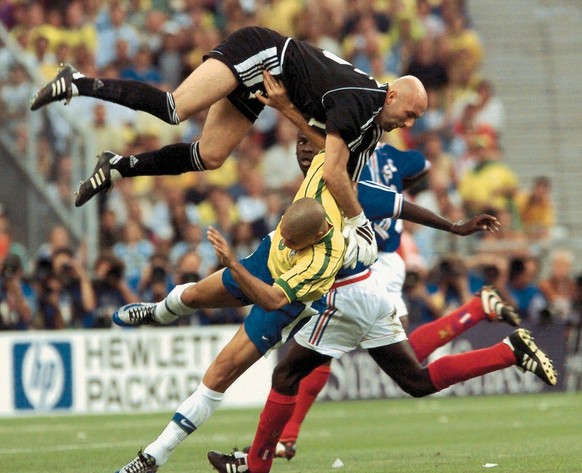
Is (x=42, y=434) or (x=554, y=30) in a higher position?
(x=554, y=30)

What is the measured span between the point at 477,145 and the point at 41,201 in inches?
268

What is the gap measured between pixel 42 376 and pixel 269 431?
23.7ft

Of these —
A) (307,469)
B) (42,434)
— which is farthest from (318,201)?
(42,434)

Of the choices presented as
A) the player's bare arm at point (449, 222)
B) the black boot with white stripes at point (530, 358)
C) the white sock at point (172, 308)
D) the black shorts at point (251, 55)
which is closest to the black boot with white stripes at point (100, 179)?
the white sock at point (172, 308)

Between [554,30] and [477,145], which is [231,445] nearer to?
[477,145]

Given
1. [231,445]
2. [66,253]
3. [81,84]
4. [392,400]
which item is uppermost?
[81,84]

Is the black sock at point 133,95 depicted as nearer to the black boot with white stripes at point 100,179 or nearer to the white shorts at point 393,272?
the black boot with white stripes at point 100,179

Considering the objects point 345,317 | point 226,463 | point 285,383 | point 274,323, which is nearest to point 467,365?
point 345,317

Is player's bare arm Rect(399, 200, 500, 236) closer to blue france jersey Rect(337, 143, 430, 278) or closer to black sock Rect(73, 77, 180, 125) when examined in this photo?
blue france jersey Rect(337, 143, 430, 278)

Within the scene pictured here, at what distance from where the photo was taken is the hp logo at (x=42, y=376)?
50.8 ft

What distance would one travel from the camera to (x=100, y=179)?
9.16 metres

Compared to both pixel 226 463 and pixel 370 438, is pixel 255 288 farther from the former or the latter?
pixel 370 438

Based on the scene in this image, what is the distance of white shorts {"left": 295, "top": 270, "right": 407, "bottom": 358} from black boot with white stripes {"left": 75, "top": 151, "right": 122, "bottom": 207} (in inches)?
62.3

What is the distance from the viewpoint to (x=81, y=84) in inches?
349
